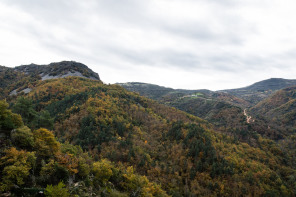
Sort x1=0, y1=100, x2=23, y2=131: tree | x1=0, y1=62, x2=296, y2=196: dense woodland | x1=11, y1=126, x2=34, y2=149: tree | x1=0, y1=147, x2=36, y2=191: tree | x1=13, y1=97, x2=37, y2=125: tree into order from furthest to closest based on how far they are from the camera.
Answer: x1=13, y1=97, x2=37, y2=125: tree < x1=0, y1=100, x2=23, y2=131: tree < x1=11, y1=126, x2=34, y2=149: tree < x1=0, y1=62, x2=296, y2=196: dense woodland < x1=0, y1=147, x2=36, y2=191: tree

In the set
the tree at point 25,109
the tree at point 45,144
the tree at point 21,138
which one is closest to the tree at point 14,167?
the tree at point 21,138

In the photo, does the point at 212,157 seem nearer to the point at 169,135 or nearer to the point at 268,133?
the point at 169,135

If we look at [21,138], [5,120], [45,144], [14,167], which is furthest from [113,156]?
[14,167]

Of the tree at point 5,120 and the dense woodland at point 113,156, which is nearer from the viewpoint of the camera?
the dense woodland at point 113,156

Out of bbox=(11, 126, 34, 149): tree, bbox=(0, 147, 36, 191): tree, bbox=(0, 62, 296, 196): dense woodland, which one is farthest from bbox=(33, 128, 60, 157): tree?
bbox=(0, 147, 36, 191): tree

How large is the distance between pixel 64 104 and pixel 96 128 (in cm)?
2944

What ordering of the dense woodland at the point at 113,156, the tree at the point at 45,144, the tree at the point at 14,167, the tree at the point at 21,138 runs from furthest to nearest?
1. the tree at the point at 45,144
2. the tree at the point at 21,138
3. the dense woodland at the point at 113,156
4. the tree at the point at 14,167

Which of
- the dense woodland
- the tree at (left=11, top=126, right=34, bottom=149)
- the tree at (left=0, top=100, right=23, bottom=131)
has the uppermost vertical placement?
the tree at (left=0, top=100, right=23, bottom=131)

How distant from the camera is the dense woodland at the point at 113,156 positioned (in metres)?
18.0

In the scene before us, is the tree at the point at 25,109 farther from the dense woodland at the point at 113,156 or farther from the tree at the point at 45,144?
the tree at the point at 45,144

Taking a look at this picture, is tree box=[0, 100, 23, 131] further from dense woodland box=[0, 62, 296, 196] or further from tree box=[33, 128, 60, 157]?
tree box=[33, 128, 60, 157]

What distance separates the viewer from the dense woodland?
18.0 meters

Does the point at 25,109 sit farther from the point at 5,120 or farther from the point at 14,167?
the point at 14,167

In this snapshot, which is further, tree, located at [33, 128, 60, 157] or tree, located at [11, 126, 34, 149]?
tree, located at [33, 128, 60, 157]
